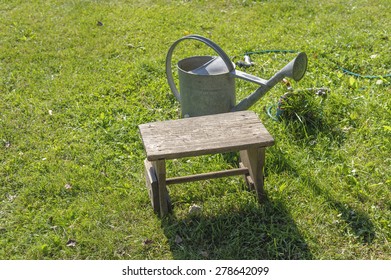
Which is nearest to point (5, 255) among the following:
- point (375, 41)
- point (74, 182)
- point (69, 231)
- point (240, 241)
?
point (69, 231)

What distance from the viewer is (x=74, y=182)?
11.4 ft

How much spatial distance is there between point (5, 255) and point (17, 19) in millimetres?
4558

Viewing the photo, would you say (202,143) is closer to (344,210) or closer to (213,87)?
(213,87)

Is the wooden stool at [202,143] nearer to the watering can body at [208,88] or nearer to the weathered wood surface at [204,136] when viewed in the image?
the weathered wood surface at [204,136]

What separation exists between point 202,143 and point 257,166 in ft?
1.36

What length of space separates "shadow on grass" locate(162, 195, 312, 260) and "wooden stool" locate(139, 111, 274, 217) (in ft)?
0.44

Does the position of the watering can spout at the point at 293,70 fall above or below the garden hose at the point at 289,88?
above

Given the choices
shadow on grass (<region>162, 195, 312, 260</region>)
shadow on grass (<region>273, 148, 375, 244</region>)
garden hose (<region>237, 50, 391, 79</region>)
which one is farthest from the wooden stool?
garden hose (<region>237, 50, 391, 79</region>)

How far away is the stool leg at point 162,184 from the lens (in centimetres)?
291

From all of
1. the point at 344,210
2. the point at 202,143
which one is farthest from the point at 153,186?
the point at 344,210

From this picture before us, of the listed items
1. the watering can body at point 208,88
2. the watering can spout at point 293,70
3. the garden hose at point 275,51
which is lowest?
the garden hose at point 275,51

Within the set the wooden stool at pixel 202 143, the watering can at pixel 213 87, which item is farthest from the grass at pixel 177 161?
the watering can at pixel 213 87

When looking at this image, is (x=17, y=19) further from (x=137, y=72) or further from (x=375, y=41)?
(x=375, y=41)

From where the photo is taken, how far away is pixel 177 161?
367 centimetres
